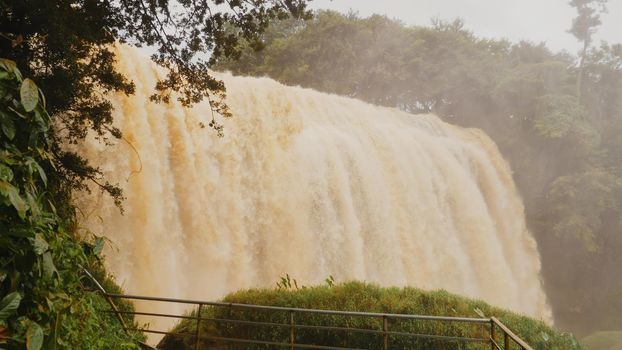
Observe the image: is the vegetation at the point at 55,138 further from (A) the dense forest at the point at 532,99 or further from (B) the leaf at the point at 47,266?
(A) the dense forest at the point at 532,99

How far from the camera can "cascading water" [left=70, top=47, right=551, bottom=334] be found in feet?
32.9

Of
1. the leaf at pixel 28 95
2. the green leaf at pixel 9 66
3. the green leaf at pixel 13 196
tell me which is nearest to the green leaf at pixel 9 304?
the green leaf at pixel 13 196

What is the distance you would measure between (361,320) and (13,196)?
663cm

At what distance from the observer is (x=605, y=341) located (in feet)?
53.8

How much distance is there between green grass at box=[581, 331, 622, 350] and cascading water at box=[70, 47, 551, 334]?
254cm

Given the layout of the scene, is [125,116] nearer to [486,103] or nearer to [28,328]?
[28,328]

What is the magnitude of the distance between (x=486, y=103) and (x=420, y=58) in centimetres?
534

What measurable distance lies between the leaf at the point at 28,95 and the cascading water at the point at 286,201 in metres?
6.19

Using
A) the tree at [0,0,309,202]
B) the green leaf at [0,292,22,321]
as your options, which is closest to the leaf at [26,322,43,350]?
the green leaf at [0,292,22,321]

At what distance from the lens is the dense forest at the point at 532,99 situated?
71.6 feet

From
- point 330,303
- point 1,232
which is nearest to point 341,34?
point 330,303

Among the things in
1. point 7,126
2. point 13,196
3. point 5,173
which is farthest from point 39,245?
point 7,126

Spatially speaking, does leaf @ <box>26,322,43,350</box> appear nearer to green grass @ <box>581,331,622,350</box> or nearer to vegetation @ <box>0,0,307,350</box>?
vegetation @ <box>0,0,307,350</box>

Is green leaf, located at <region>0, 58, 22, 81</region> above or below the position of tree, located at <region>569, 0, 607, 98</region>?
A: below
